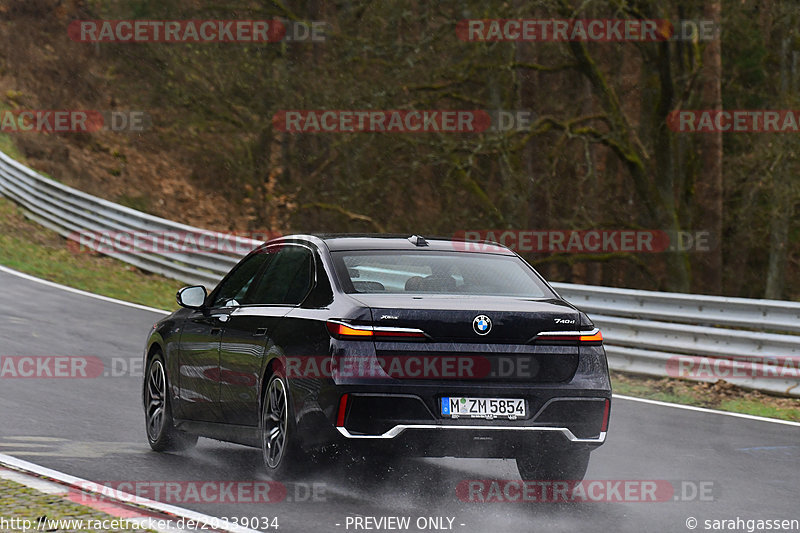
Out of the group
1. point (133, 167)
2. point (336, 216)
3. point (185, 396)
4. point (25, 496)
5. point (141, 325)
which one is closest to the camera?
point (25, 496)

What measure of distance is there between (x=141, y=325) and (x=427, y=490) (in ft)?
32.3

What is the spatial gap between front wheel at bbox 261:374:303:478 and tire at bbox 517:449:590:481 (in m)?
1.38

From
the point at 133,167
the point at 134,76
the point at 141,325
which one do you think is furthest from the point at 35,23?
the point at 141,325

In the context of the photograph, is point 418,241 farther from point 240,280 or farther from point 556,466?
point 556,466

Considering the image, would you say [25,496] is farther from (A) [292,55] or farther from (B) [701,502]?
(A) [292,55]

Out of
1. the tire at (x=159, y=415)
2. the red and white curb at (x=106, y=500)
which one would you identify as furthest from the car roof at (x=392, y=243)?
the red and white curb at (x=106, y=500)

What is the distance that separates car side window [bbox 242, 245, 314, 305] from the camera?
8.09m

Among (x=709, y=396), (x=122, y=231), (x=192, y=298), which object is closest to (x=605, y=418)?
(x=192, y=298)

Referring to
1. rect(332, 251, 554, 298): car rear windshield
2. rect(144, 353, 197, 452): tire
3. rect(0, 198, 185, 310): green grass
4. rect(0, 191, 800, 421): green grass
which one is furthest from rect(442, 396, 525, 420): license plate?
A: rect(0, 198, 185, 310): green grass

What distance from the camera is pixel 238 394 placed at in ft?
27.4

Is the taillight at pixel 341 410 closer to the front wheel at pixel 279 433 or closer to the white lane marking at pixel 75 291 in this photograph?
the front wheel at pixel 279 433

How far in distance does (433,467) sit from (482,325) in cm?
176

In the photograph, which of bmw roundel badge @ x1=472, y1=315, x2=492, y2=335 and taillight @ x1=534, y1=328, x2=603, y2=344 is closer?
bmw roundel badge @ x1=472, y1=315, x2=492, y2=335

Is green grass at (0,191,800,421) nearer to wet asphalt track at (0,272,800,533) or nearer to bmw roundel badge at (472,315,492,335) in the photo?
wet asphalt track at (0,272,800,533)
